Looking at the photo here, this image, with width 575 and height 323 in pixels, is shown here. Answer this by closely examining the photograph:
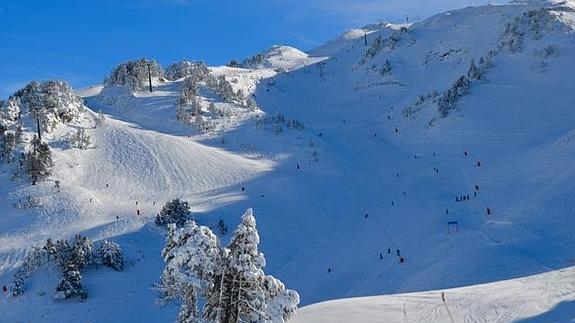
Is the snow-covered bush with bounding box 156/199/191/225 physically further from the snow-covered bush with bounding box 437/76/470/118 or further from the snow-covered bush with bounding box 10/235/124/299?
the snow-covered bush with bounding box 437/76/470/118

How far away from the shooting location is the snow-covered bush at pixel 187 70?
8812 centimetres

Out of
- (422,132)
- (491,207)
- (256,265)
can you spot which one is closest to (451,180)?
(491,207)

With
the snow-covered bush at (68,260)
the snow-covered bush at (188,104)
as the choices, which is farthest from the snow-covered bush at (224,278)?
the snow-covered bush at (188,104)

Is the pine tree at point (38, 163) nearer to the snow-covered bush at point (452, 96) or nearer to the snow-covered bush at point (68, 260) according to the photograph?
the snow-covered bush at point (68, 260)

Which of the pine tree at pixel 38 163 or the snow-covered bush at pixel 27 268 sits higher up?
the pine tree at pixel 38 163

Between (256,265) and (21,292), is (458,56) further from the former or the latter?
(256,265)

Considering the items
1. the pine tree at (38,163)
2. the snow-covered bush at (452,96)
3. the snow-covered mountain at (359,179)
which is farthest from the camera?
the snow-covered bush at (452,96)

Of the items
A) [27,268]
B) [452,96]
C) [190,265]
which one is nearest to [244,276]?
[190,265]

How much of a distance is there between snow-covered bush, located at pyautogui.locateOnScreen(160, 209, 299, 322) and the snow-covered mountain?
161 inches

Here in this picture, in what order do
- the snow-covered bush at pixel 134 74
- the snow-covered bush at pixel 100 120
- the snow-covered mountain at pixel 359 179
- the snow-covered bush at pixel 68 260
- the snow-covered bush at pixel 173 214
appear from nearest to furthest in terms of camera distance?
the snow-covered mountain at pixel 359 179 < the snow-covered bush at pixel 68 260 < the snow-covered bush at pixel 173 214 < the snow-covered bush at pixel 100 120 < the snow-covered bush at pixel 134 74

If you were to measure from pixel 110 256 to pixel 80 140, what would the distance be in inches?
935

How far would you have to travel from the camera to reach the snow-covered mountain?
31.7 m

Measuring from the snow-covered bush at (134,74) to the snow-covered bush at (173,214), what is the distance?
127ft

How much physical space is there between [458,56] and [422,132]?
85.6 ft
